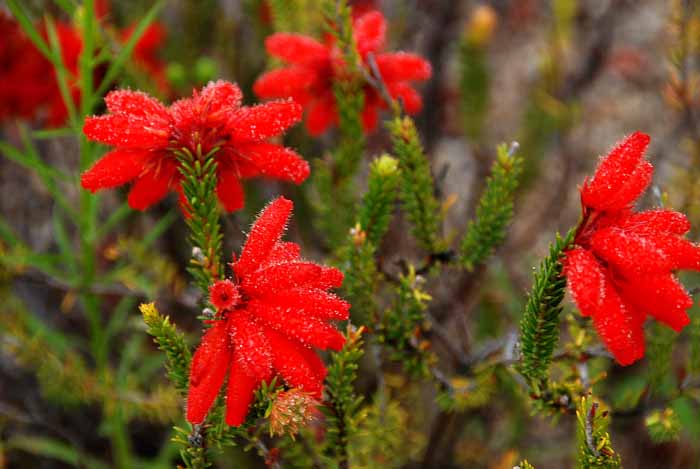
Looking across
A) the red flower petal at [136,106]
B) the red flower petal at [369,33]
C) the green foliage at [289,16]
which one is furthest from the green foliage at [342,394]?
the green foliage at [289,16]

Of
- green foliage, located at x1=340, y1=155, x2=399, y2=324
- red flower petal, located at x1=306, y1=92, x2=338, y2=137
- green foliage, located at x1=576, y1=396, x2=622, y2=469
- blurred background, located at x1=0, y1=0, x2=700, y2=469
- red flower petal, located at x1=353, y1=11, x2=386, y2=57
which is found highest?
red flower petal, located at x1=353, y1=11, x2=386, y2=57

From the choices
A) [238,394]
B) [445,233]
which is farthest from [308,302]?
[445,233]

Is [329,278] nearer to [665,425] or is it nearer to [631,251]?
[631,251]

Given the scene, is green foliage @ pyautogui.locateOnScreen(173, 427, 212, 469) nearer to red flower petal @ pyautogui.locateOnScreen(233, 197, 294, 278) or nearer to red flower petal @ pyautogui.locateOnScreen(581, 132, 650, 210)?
red flower petal @ pyautogui.locateOnScreen(233, 197, 294, 278)

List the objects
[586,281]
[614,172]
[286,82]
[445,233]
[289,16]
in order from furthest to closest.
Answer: [445,233] < [289,16] < [286,82] < [614,172] < [586,281]

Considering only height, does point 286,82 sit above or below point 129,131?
below

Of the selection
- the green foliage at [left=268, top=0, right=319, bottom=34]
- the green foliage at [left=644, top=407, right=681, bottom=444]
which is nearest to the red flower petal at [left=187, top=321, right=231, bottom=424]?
the green foliage at [left=644, top=407, right=681, bottom=444]
